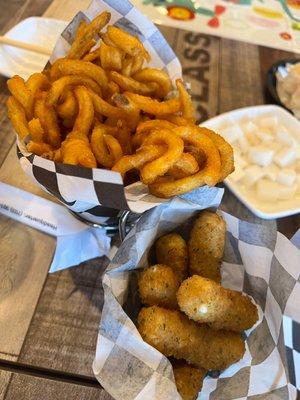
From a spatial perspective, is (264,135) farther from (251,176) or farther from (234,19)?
(234,19)

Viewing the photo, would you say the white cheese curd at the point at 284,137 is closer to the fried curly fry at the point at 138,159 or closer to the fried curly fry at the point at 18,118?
the fried curly fry at the point at 138,159

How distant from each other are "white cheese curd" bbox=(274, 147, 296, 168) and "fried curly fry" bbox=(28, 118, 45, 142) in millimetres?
760

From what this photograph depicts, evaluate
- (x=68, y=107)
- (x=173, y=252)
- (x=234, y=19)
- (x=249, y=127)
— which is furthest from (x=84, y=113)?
(x=234, y=19)

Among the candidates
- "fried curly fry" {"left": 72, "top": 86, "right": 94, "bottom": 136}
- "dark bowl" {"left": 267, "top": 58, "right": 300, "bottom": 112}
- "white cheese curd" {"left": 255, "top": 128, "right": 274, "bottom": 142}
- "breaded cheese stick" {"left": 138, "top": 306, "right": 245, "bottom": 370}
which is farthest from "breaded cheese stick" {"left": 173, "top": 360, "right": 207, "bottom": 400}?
"dark bowl" {"left": 267, "top": 58, "right": 300, "bottom": 112}

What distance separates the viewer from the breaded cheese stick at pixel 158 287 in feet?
2.70

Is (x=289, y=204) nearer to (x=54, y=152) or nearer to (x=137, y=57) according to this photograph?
(x=137, y=57)

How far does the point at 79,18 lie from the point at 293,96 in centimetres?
84

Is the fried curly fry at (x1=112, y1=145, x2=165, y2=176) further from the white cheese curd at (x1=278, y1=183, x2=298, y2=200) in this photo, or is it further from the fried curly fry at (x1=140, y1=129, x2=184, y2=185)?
the white cheese curd at (x1=278, y1=183, x2=298, y2=200)

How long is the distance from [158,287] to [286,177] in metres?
0.65

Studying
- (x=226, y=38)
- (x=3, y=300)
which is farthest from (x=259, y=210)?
(x=226, y=38)

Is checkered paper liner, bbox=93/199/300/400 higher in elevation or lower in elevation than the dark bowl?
higher

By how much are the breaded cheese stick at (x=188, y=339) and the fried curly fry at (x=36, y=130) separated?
1.41ft

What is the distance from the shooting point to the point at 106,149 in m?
0.91

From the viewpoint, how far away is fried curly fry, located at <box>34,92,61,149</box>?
37.2 inches
